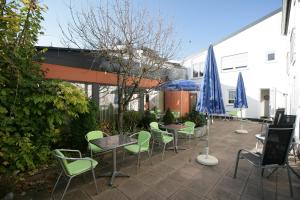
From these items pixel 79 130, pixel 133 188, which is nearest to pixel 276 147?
pixel 133 188

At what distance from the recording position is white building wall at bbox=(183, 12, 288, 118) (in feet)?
39.4

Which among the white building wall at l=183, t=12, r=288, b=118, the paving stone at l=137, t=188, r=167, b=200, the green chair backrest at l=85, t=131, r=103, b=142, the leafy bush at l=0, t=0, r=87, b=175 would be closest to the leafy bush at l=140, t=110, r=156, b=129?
the green chair backrest at l=85, t=131, r=103, b=142

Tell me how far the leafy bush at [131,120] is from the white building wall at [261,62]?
9.77 m

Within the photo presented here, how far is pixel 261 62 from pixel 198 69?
5556 millimetres

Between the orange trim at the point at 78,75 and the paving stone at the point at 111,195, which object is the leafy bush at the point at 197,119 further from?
the paving stone at the point at 111,195

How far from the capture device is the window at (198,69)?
16891 mm

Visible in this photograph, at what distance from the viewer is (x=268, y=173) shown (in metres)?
4.22

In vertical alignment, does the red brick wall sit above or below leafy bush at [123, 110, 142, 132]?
above

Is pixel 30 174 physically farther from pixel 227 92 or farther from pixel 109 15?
pixel 227 92

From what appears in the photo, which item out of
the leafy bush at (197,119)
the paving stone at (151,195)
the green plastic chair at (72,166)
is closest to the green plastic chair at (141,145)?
the paving stone at (151,195)

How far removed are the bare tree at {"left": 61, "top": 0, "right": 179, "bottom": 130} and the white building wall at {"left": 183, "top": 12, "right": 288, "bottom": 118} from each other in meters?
9.90

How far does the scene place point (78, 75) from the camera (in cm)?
714

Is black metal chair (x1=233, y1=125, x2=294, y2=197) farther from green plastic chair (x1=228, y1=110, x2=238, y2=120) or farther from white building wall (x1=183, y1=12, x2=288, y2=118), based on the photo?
green plastic chair (x1=228, y1=110, x2=238, y2=120)

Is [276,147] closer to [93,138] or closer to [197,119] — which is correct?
[93,138]
